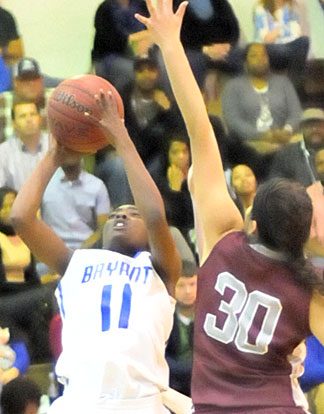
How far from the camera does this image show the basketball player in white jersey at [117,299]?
360 cm

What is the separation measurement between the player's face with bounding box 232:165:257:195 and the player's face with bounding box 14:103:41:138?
1478 mm

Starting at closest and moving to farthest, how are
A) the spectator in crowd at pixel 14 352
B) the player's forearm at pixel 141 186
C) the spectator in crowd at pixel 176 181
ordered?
the player's forearm at pixel 141 186
the spectator in crowd at pixel 14 352
the spectator in crowd at pixel 176 181

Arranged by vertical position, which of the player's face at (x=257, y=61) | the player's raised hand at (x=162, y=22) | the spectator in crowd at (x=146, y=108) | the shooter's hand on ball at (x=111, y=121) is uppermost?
the player's raised hand at (x=162, y=22)

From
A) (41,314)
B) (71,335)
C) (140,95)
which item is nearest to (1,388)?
(41,314)

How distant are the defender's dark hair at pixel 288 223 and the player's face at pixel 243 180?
13.5 ft

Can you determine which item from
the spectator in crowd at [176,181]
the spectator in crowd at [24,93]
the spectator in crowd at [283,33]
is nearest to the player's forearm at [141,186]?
the spectator in crowd at [176,181]

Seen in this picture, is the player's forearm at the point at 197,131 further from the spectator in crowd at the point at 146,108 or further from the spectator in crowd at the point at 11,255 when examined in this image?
the spectator in crowd at the point at 146,108

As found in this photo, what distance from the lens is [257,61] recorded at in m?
7.91

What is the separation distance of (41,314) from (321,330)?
368 cm

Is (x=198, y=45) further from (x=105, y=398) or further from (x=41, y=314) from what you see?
(x=105, y=398)

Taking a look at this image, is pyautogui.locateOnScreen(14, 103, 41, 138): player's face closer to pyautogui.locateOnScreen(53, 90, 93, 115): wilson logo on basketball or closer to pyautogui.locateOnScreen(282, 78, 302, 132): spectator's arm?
pyautogui.locateOnScreen(282, 78, 302, 132): spectator's arm

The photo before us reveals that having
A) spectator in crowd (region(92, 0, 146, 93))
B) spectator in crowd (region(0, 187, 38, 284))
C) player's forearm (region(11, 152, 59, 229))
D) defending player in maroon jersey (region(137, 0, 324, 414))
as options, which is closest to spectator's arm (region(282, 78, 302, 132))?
spectator in crowd (region(92, 0, 146, 93))

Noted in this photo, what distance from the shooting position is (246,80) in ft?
25.9

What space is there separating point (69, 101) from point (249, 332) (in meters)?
1.60
